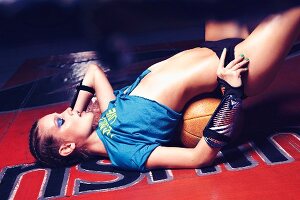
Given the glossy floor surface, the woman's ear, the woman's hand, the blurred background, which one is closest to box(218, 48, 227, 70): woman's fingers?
the woman's hand

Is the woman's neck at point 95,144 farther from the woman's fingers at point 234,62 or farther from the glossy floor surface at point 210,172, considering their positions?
the woman's fingers at point 234,62

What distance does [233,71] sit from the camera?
1356mm

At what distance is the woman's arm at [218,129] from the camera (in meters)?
1.37

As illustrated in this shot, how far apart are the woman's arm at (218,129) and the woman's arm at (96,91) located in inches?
23.3

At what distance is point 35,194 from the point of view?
151cm

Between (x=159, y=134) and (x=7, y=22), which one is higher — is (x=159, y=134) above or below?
below

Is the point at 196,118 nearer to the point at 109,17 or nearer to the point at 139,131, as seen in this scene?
the point at 139,131

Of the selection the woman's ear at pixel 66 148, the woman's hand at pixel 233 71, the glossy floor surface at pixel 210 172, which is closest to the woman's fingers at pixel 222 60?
the woman's hand at pixel 233 71

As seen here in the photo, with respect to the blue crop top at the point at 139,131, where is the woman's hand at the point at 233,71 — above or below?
above

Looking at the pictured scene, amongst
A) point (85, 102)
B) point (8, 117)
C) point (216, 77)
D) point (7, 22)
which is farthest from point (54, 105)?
point (7, 22)

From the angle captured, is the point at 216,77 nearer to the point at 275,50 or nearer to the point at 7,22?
the point at 275,50

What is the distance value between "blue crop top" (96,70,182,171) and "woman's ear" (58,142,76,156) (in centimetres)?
18

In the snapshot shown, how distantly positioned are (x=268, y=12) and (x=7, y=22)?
26cm

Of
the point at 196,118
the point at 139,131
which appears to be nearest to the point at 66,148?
the point at 139,131
